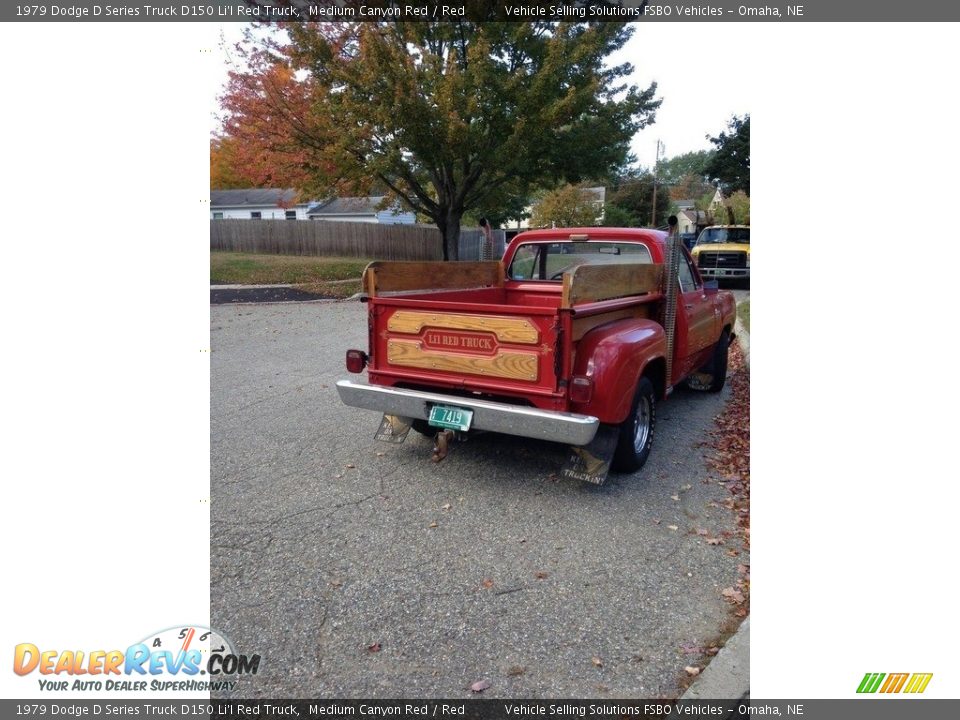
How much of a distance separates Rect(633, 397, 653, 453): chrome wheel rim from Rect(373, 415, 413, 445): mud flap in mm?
1791

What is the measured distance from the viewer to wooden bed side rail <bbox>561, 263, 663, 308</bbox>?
12.7 feet

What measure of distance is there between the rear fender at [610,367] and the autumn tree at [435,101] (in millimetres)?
10990

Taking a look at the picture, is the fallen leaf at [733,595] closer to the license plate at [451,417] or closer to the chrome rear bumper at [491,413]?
the chrome rear bumper at [491,413]

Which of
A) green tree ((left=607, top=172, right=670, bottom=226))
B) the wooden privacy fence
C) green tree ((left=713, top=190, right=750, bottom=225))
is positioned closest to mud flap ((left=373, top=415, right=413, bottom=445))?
the wooden privacy fence

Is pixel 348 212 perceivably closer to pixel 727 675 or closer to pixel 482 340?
pixel 482 340

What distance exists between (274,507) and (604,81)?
15093 millimetres

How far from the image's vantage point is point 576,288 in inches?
154

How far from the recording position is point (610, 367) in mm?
4035

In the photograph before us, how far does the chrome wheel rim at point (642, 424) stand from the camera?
455 cm

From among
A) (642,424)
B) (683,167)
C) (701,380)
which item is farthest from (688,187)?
(642,424)

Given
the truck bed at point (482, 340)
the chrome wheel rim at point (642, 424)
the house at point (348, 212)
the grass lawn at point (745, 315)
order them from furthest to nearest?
the house at point (348, 212) → the grass lawn at point (745, 315) → the chrome wheel rim at point (642, 424) → the truck bed at point (482, 340)

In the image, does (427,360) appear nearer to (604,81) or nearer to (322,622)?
(322,622)

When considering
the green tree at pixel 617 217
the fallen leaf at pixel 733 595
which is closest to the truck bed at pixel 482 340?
the fallen leaf at pixel 733 595

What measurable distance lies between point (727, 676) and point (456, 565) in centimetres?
144
